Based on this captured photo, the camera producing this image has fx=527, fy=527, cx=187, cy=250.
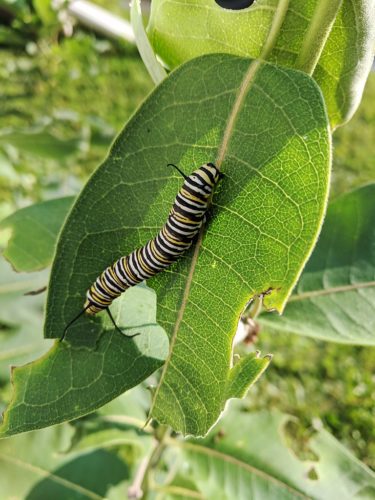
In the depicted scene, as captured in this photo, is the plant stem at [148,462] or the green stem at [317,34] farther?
the plant stem at [148,462]

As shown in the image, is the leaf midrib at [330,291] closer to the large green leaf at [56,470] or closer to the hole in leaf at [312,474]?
the hole in leaf at [312,474]

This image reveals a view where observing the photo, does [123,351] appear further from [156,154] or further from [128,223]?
[156,154]

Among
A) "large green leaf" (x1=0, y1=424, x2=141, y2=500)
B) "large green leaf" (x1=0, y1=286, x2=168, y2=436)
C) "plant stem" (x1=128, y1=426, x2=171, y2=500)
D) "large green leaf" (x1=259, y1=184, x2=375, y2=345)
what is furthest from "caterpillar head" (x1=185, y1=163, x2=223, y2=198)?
"large green leaf" (x1=0, y1=424, x2=141, y2=500)

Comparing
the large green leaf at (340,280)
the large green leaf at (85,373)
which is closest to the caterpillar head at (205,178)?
the large green leaf at (85,373)

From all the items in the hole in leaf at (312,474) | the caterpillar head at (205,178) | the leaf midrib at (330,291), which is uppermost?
the caterpillar head at (205,178)

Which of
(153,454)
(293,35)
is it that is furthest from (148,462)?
(293,35)

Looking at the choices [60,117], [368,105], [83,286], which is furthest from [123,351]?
[368,105]

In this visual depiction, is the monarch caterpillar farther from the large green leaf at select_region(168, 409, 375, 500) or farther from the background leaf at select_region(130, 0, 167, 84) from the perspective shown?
Result: the large green leaf at select_region(168, 409, 375, 500)

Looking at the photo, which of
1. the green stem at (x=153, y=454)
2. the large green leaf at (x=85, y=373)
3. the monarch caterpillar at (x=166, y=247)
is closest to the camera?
the monarch caterpillar at (x=166, y=247)
